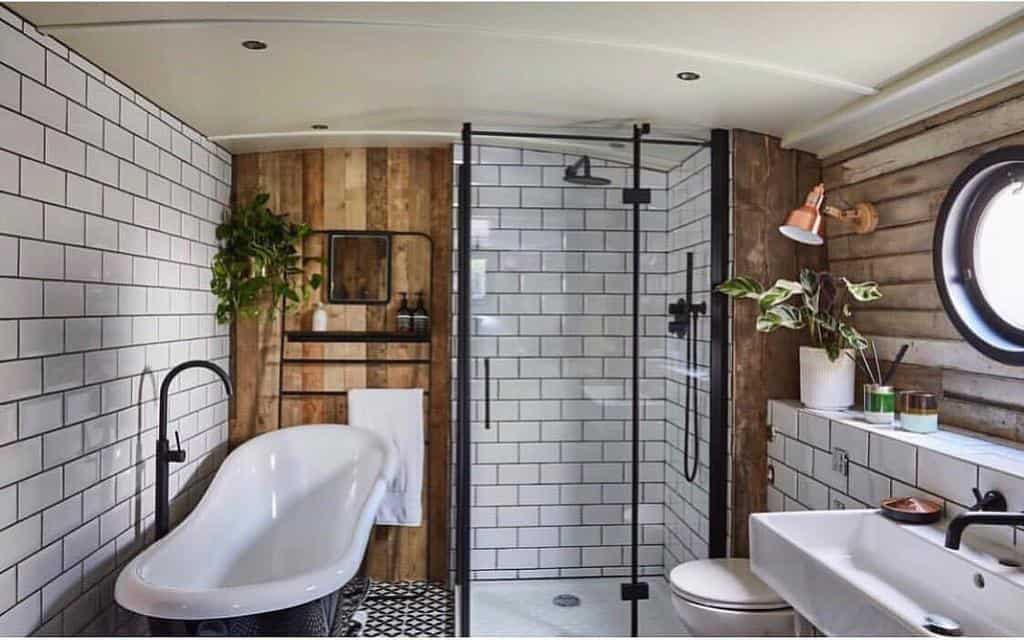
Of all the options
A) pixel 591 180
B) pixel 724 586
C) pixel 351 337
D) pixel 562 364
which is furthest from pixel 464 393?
pixel 724 586

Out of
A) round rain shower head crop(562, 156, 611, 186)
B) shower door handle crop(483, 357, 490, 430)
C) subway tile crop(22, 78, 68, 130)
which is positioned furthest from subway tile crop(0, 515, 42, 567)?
round rain shower head crop(562, 156, 611, 186)

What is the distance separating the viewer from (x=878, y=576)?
234 cm

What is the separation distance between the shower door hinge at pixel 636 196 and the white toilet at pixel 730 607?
5.27 feet

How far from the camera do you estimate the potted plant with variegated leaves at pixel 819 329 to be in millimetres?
3105

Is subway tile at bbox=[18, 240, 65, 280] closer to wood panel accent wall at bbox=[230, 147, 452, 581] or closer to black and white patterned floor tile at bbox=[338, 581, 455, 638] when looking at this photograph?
wood panel accent wall at bbox=[230, 147, 452, 581]

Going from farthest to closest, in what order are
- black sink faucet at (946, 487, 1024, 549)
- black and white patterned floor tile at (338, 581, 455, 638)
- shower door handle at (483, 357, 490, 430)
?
1. shower door handle at (483, 357, 490, 430)
2. black and white patterned floor tile at (338, 581, 455, 638)
3. black sink faucet at (946, 487, 1024, 549)

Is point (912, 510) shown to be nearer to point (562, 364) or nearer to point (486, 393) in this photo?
point (562, 364)

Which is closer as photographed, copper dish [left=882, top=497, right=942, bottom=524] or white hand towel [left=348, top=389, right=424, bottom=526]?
copper dish [left=882, top=497, right=942, bottom=524]

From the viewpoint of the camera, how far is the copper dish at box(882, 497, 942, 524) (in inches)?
91.4

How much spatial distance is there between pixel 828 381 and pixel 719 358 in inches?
20.8

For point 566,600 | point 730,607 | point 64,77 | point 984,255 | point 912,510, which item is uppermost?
point 64,77

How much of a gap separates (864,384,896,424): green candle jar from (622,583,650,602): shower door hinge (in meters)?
1.28

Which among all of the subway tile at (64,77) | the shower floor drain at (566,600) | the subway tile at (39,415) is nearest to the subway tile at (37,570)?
the subway tile at (39,415)

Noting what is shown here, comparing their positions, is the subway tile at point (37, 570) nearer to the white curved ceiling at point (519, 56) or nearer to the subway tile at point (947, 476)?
the white curved ceiling at point (519, 56)
